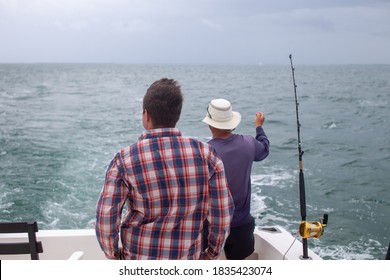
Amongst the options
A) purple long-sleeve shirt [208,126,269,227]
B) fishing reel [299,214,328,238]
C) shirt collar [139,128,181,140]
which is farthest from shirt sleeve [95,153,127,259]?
fishing reel [299,214,328,238]

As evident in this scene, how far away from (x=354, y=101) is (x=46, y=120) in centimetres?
1832

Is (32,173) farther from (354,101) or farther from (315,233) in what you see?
(354,101)

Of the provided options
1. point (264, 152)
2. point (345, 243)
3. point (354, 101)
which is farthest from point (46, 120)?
point (354, 101)

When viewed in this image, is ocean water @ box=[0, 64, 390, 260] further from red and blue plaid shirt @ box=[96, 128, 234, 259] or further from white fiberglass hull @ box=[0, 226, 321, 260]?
red and blue plaid shirt @ box=[96, 128, 234, 259]

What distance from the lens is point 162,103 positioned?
1531mm

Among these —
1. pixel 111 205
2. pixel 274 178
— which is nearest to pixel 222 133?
pixel 111 205

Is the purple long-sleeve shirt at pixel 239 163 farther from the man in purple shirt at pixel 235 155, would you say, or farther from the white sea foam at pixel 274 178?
the white sea foam at pixel 274 178

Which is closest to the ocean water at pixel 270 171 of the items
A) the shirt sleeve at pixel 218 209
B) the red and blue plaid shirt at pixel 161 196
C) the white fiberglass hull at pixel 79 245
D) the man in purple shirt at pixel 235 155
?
the white fiberglass hull at pixel 79 245

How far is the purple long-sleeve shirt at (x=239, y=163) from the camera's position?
2242 mm

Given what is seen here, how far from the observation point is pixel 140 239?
1588 mm

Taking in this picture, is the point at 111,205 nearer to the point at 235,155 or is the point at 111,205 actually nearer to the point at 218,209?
the point at 218,209

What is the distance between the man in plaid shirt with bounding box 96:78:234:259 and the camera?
1.50m

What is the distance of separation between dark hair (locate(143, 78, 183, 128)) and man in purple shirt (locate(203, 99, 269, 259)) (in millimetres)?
721

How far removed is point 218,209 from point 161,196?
26 cm
